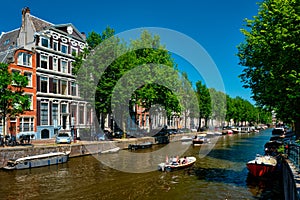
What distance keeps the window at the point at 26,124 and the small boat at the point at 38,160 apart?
545 inches

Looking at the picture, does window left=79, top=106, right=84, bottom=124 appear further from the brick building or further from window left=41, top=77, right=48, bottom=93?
window left=41, top=77, right=48, bottom=93

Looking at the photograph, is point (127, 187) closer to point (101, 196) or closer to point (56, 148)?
point (101, 196)

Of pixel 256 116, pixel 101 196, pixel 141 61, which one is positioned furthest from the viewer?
pixel 256 116

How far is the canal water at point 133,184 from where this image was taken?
19422 mm

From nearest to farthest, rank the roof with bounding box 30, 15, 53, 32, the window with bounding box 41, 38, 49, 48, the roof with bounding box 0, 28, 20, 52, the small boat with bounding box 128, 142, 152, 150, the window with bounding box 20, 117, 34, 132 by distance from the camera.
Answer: the window with bounding box 20, 117, 34, 132, the small boat with bounding box 128, 142, 152, 150, the window with bounding box 41, 38, 49, 48, the roof with bounding box 30, 15, 53, 32, the roof with bounding box 0, 28, 20, 52

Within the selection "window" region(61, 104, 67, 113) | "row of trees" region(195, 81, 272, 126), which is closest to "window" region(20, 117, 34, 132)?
"window" region(61, 104, 67, 113)

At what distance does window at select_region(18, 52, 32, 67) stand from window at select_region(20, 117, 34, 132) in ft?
29.2

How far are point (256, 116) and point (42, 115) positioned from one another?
126758mm

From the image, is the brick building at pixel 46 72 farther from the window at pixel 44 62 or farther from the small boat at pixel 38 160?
the small boat at pixel 38 160

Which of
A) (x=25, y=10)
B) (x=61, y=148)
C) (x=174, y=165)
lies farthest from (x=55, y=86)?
(x=174, y=165)

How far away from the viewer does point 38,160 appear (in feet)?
95.5

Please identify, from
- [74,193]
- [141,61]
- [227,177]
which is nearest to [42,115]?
[141,61]

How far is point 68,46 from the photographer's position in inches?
2048

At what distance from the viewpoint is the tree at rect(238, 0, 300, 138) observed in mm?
17969
